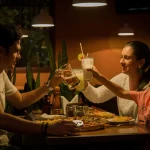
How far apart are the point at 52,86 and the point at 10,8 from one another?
13.2 ft

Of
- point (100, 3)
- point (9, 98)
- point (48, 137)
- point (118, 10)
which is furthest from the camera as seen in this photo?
point (118, 10)

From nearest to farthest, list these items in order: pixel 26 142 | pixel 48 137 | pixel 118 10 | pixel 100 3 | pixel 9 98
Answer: pixel 48 137 → pixel 26 142 → pixel 9 98 → pixel 100 3 → pixel 118 10

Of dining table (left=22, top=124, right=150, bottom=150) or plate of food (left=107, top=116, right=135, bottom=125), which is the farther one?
plate of food (left=107, top=116, right=135, bottom=125)

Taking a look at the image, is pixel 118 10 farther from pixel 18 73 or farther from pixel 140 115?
pixel 140 115

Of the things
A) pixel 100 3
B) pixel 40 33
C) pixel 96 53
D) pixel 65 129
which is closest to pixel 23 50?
pixel 40 33

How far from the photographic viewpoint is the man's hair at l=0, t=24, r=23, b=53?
265 cm

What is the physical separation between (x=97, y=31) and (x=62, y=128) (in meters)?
4.73

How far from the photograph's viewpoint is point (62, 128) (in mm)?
2330

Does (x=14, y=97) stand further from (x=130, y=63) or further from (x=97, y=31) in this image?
(x=97, y=31)

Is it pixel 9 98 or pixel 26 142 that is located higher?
pixel 9 98

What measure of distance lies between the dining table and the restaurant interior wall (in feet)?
13.9

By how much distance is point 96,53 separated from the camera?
6910 millimetres

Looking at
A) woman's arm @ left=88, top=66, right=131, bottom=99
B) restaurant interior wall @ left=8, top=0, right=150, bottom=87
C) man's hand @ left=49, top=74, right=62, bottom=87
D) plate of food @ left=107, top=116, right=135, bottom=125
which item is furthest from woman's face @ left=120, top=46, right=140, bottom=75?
restaurant interior wall @ left=8, top=0, right=150, bottom=87

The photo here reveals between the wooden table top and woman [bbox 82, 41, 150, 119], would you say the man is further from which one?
woman [bbox 82, 41, 150, 119]
